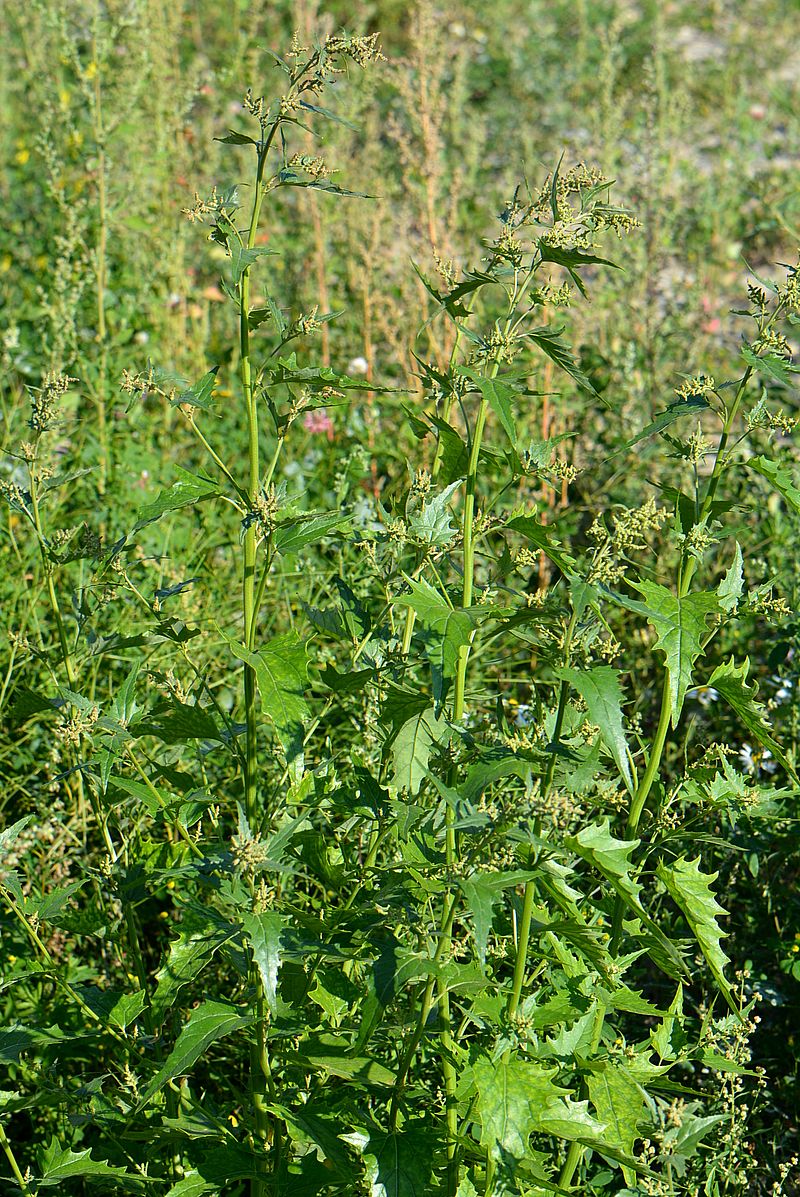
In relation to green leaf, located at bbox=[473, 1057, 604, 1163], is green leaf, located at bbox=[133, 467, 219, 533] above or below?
above

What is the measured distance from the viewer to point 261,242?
16.9ft

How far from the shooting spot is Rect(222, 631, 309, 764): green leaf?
1564 millimetres

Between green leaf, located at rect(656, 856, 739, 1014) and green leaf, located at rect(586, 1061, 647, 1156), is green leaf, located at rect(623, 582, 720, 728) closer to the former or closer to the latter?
green leaf, located at rect(656, 856, 739, 1014)

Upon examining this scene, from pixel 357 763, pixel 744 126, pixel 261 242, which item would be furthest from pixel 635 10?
pixel 357 763

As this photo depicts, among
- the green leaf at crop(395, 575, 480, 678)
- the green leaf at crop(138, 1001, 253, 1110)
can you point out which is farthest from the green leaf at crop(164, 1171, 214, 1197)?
the green leaf at crop(395, 575, 480, 678)

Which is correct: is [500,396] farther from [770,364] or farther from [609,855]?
[609,855]

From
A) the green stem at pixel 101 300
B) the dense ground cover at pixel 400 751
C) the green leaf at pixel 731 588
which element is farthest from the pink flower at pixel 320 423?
the green leaf at pixel 731 588

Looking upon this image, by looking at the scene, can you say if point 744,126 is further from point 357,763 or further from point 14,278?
point 357,763

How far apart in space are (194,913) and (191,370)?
2898 millimetres

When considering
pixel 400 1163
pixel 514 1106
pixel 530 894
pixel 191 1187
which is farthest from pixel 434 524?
pixel 191 1187

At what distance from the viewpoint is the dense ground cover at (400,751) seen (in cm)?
159

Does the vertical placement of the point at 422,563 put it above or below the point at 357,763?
above

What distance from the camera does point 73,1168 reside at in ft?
5.80

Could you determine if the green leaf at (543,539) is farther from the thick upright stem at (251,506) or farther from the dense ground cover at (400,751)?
the thick upright stem at (251,506)
